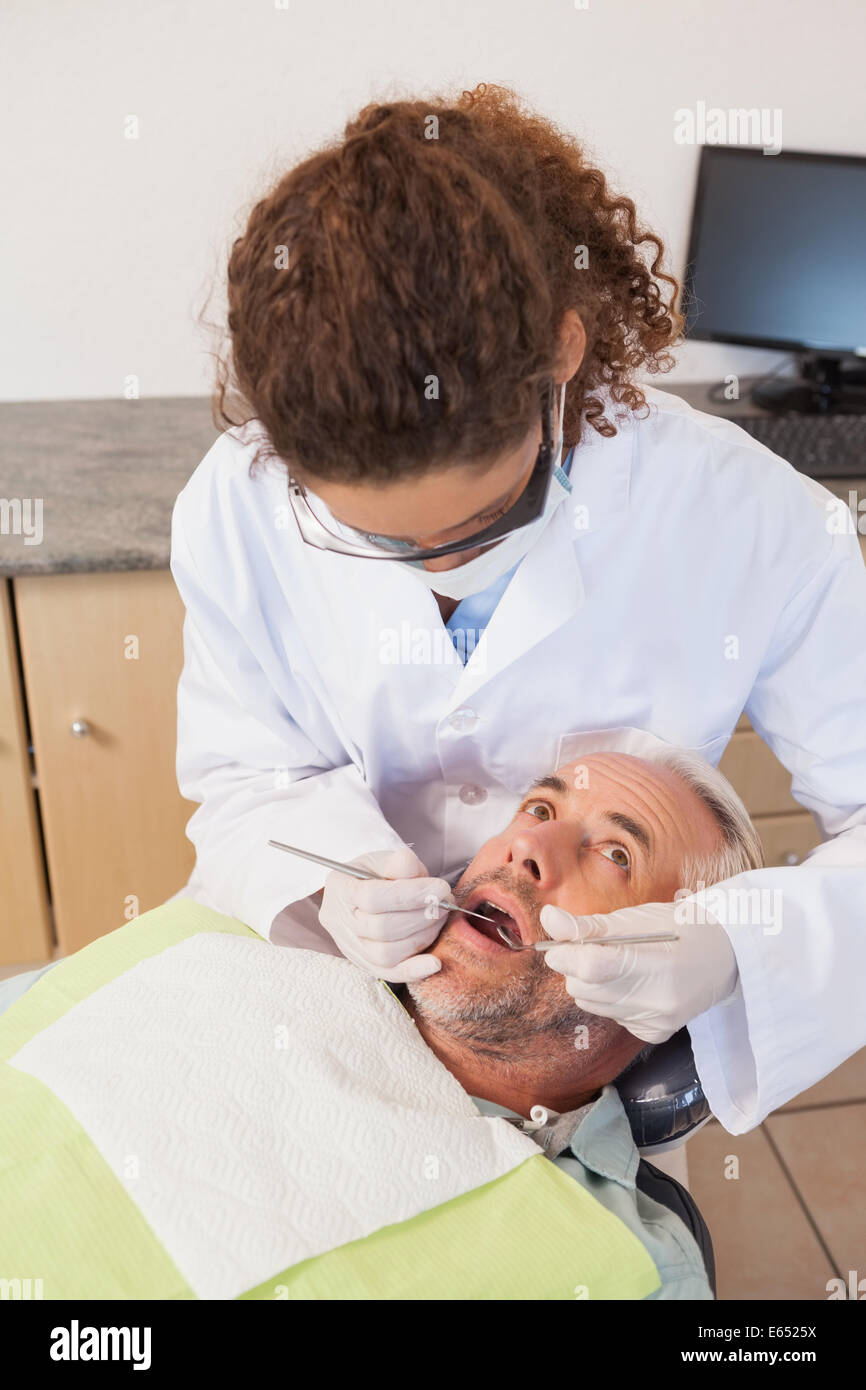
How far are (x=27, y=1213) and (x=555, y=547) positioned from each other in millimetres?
788

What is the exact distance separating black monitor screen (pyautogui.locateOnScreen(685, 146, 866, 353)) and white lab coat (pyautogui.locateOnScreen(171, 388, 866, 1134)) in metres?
1.10

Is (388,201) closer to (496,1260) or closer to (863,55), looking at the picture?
(496,1260)

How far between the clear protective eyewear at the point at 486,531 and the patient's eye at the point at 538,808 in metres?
0.38

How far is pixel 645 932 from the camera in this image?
3.52 ft

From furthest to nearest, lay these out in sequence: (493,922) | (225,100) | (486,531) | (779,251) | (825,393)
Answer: (825,393) → (779,251) → (225,100) → (493,922) → (486,531)

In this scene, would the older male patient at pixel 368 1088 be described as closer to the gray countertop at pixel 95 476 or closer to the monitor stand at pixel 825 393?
the gray countertop at pixel 95 476

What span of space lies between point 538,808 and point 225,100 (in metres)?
1.54

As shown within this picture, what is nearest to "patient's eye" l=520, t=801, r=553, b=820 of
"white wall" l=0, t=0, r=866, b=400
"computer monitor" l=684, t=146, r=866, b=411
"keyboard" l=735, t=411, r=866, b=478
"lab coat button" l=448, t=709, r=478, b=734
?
"lab coat button" l=448, t=709, r=478, b=734

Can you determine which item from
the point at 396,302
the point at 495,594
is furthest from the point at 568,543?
the point at 396,302

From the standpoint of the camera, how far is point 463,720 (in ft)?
4.08

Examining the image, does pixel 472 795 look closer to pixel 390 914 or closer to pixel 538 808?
pixel 538 808

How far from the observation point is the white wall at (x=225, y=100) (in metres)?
2.00

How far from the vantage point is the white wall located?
2000 mm
